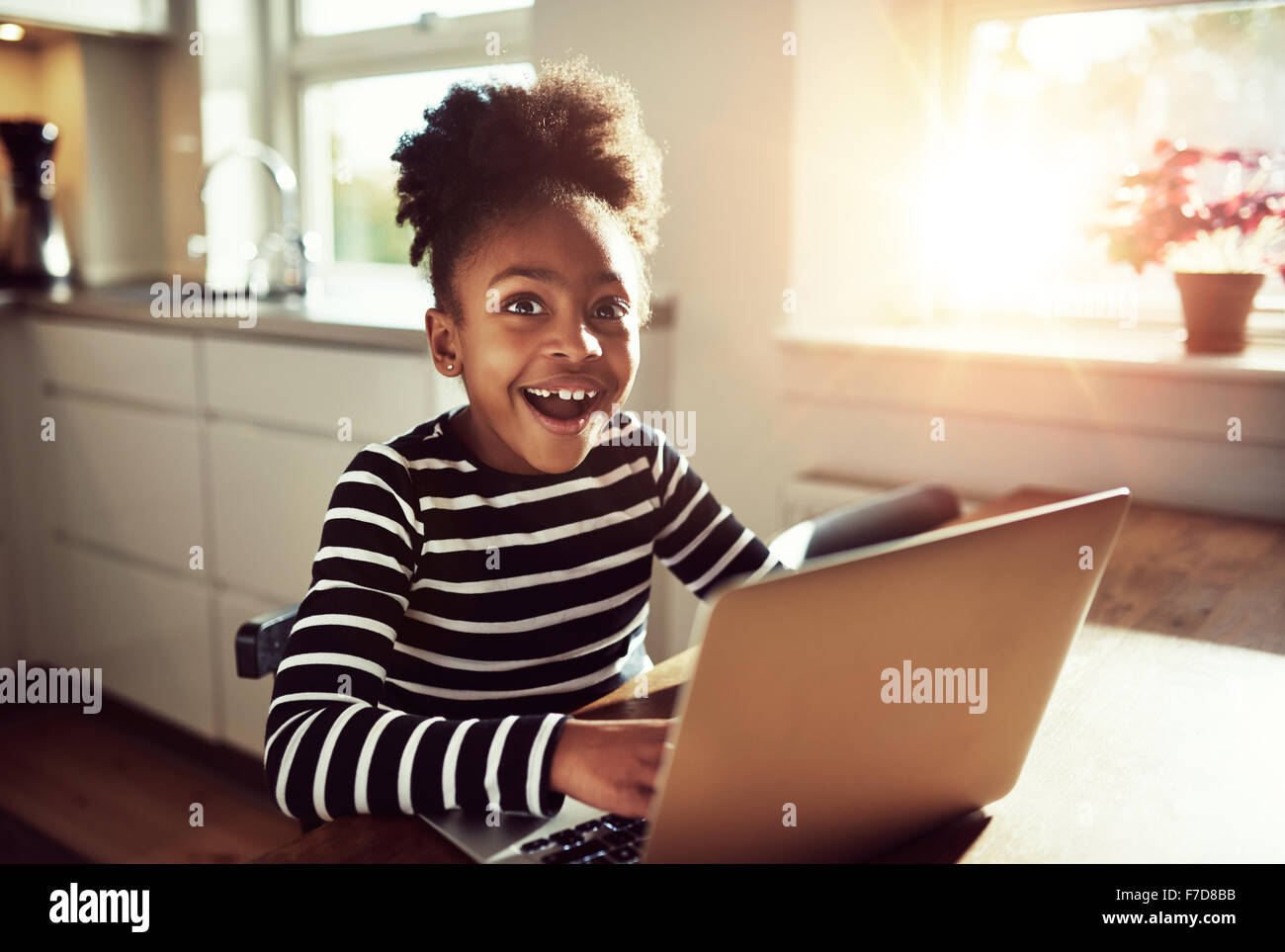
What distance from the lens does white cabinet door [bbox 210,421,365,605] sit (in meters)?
1.92

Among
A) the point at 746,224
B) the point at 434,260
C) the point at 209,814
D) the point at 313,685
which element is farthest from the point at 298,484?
the point at 313,685

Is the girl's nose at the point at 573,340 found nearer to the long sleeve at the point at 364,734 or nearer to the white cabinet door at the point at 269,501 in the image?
the long sleeve at the point at 364,734

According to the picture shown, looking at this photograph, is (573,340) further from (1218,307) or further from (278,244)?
(278,244)

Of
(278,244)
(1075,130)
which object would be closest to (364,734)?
(1075,130)

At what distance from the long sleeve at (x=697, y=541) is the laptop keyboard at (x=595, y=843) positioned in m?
0.45

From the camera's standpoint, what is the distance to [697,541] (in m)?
1.04

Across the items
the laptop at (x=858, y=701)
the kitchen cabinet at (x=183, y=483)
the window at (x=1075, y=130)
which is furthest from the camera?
the kitchen cabinet at (x=183, y=483)

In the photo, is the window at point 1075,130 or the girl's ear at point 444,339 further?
the window at point 1075,130

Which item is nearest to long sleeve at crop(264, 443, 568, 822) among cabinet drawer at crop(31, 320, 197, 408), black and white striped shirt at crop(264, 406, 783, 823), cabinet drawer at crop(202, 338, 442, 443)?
black and white striped shirt at crop(264, 406, 783, 823)

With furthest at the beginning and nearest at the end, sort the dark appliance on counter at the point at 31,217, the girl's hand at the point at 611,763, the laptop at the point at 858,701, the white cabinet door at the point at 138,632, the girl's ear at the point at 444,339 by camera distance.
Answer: the dark appliance on counter at the point at 31,217
the white cabinet door at the point at 138,632
the girl's ear at the point at 444,339
the girl's hand at the point at 611,763
the laptop at the point at 858,701

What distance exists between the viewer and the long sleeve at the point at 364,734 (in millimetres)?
587

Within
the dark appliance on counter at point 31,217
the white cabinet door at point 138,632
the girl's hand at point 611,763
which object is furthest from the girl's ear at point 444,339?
the dark appliance on counter at point 31,217

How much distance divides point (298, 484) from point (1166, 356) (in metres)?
1.43

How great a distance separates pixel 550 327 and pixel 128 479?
5.83ft
